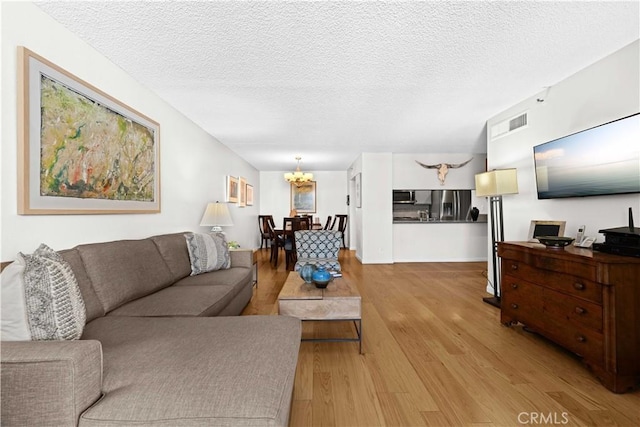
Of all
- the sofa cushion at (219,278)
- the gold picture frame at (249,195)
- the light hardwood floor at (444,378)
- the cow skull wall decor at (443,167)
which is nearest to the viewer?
the light hardwood floor at (444,378)

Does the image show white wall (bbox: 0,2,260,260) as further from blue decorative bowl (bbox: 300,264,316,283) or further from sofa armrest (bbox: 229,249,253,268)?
blue decorative bowl (bbox: 300,264,316,283)

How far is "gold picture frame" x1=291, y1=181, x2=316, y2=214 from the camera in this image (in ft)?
29.2

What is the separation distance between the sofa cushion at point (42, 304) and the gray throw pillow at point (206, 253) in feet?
5.23

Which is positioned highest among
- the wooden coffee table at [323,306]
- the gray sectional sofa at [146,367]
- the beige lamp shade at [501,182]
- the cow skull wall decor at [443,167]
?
the cow skull wall decor at [443,167]

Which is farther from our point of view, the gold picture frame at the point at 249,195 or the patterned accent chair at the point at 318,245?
the gold picture frame at the point at 249,195

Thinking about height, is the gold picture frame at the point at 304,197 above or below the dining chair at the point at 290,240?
above

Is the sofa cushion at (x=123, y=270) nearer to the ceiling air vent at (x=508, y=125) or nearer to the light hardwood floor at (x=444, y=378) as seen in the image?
the light hardwood floor at (x=444, y=378)

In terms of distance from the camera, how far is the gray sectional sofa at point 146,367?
0.99 meters

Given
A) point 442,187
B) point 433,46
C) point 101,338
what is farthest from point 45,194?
point 442,187

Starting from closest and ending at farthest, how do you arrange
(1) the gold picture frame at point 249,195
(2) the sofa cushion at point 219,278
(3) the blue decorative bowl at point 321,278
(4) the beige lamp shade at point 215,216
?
(3) the blue decorative bowl at point 321,278
(2) the sofa cushion at point 219,278
(4) the beige lamp shade at point 215,216
(1) the gold picture frame at point 249,195

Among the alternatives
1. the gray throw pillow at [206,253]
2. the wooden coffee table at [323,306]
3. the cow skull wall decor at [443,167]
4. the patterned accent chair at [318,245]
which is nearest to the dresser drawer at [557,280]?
the wooden coffee table at [323,306]

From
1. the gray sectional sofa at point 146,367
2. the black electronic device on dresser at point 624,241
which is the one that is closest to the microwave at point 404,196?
the black electronic device on dresser at point 624,241

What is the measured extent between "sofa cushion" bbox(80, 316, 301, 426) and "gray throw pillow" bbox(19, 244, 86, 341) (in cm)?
20

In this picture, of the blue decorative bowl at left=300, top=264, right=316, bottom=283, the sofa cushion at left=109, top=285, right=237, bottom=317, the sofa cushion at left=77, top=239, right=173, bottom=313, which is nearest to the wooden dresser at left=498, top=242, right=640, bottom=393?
the blue decorative bowl at left=300, top=264, right=316, bottom=283
